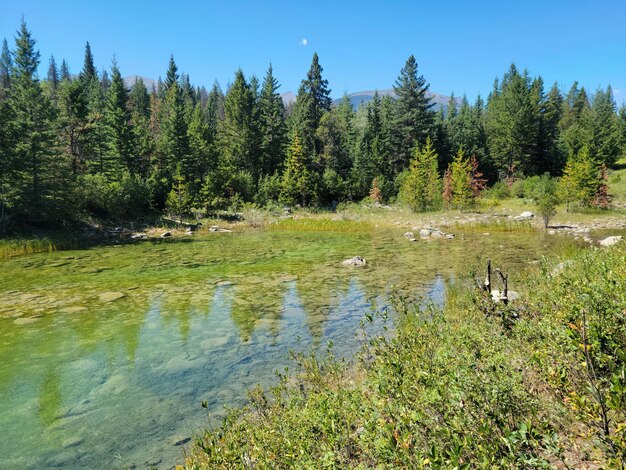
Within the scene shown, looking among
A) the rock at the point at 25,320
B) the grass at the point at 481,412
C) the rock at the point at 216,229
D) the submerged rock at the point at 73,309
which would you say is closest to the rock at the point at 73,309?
the submerged rock at the point at 73,309

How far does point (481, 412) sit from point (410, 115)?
190 ft

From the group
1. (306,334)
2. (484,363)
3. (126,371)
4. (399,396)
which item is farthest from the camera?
(306,334)

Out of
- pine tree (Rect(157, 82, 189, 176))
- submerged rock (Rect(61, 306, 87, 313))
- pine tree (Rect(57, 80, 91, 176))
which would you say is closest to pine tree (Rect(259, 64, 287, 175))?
pine tree (Rect(157, 82, 189, 176))

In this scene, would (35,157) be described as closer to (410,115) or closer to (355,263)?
(355,263)

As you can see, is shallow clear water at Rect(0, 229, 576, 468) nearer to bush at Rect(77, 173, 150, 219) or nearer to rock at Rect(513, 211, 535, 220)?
bush at Rect(77, 173, 150, 219)

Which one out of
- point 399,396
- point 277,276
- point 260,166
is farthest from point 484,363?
point 260,166

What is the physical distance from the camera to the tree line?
28250mm

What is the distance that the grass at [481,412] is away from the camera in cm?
267

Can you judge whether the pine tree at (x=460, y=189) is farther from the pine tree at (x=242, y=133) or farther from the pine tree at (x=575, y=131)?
the pine tree at (x=242, y=133)

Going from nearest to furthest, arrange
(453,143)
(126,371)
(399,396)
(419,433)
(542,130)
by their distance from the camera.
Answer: (419,433) < (399,396) < (126,371) < (542,130) < (453,143)

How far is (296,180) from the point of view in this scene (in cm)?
4744

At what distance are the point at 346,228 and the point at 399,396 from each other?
30574mm

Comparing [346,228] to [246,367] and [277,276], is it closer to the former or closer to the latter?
[277,276]

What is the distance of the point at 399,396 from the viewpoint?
13.0 ft
